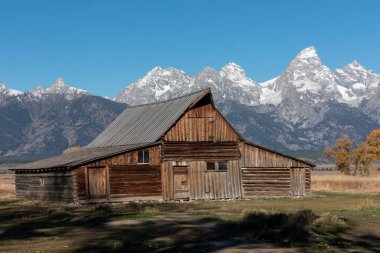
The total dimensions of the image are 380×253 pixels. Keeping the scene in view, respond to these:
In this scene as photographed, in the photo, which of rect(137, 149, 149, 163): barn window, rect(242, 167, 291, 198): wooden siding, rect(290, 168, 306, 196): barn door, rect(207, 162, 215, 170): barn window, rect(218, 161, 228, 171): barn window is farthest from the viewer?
rect(290, 168, 306, 196): barn door

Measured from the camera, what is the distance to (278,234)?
23.6 metres

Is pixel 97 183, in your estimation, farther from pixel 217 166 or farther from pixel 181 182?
pixel 217 166

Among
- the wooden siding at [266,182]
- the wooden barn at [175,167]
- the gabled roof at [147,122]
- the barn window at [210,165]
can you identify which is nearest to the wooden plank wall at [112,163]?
the wooden barn at [175,167]

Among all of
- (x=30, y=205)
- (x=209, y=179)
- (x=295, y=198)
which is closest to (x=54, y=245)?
(x=30, y=205)

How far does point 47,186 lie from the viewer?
48.4 meters

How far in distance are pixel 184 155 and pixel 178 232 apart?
A: 77.8 feet

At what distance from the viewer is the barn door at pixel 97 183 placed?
44.7 metres

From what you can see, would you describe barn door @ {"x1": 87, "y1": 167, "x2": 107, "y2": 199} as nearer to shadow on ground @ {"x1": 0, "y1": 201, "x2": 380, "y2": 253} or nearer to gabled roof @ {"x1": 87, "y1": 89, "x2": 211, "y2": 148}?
gabled roof @ {"x1": 87, "y1": 89, "x2": 211, "y2": 148}

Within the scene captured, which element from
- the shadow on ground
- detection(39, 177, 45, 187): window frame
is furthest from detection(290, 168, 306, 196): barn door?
the shadow on ground

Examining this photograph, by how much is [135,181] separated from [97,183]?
123 inches

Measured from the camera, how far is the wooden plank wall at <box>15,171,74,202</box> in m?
45.1

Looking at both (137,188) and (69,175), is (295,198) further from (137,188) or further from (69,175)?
(69,175)

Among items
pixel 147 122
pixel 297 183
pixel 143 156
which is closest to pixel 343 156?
pixel 297 183

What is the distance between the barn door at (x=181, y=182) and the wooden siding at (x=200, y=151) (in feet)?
3.07
